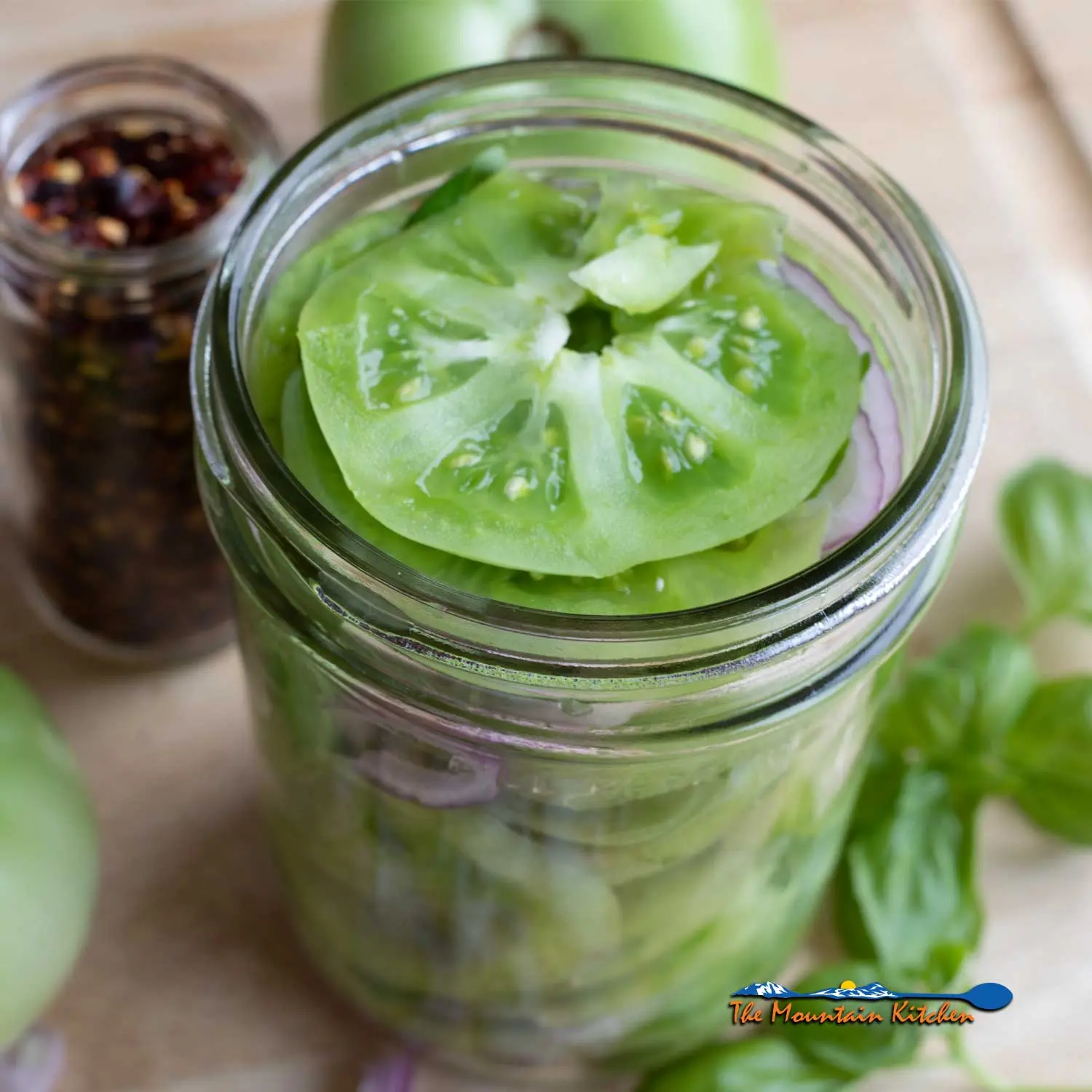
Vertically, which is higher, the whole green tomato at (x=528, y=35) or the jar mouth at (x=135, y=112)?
the whole green tomato at (x=528, y=35)

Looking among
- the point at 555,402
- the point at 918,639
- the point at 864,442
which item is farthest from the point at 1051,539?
the point at 555,402

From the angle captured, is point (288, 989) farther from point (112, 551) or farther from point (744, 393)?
point (744, 393)

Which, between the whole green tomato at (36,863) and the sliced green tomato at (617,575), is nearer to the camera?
the sliced green tomato at (617,575)

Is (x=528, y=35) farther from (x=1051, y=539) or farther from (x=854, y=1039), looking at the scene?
(x=854, y=1039)

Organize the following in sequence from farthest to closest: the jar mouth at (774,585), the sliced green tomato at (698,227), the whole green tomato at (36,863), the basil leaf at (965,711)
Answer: the basil leaf at (965,711)
the whole green tomato at (36,863)
the sliced green tomato at (698,227)
the jar mouth at (774,585)

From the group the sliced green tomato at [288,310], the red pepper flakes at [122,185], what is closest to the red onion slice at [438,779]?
the sliced green tomato at [288,310]

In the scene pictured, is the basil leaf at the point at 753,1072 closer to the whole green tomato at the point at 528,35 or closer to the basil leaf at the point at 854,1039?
the basil leaf at the point at 854,1039
